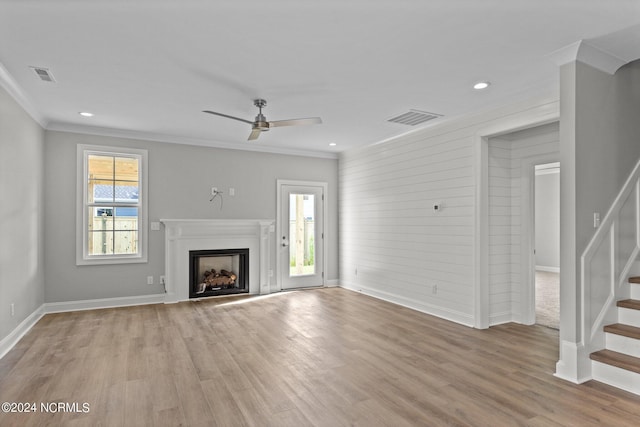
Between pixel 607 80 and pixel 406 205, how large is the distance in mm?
2924

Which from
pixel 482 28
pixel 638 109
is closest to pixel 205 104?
pixel 482 28

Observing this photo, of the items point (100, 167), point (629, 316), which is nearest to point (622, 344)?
point (629, 316)

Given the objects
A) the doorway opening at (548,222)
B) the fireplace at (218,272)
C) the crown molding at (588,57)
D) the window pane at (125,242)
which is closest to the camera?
the crown molding at (588,57)

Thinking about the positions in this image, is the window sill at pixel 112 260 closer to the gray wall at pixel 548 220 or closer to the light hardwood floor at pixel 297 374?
the light hardwood floor at pixel 297 374

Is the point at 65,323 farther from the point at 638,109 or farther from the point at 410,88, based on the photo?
the point at 638,109

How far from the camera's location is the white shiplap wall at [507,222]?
4.63 metres

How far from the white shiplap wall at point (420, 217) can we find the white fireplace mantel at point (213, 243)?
1.74m

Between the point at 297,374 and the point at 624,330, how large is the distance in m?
2.89

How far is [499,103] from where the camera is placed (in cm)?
422

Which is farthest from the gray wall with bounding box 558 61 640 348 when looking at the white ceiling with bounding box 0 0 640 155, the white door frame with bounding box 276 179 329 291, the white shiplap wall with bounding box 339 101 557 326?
the white door frame with bounding box 276 179 329 291

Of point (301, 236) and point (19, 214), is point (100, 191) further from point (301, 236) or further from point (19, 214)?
point (301, 236)

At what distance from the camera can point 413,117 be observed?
4891 mm

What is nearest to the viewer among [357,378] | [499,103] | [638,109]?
[357,378]

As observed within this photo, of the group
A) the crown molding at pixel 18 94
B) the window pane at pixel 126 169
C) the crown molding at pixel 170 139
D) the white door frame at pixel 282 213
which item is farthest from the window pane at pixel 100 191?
the white door frame at pixel 282 213
